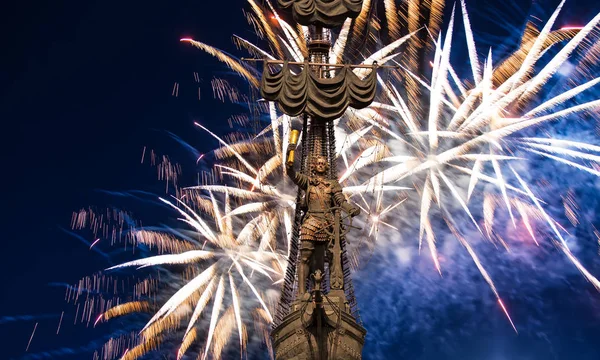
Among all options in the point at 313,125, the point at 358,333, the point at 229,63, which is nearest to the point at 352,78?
the point at 313,125

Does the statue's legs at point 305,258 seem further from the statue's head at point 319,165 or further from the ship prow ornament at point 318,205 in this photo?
the statue's head at point 319,165

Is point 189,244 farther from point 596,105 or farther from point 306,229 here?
point 596,105

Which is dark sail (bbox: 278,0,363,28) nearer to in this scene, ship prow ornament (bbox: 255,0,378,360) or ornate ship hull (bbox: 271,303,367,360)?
ship prow ornament (bbox: 255,0,378,360)

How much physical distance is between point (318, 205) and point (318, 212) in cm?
17

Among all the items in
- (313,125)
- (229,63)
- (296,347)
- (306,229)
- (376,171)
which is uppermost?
(229,63)

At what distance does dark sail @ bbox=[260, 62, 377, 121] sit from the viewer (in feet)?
101

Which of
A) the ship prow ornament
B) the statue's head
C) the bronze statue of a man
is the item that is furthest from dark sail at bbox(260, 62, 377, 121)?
the bronze statue of a man

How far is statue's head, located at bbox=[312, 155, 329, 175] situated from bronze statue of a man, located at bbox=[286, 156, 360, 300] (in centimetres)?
19

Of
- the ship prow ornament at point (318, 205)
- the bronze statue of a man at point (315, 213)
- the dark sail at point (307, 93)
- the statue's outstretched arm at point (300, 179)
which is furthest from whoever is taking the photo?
the dark sail at point (307, 93)

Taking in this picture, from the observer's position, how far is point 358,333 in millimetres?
28484

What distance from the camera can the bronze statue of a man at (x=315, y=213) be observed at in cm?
2905

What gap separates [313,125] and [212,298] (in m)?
9.70

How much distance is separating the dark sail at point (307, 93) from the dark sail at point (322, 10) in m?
1.79

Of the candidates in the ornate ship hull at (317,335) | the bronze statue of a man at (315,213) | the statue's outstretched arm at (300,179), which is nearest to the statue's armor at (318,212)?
the bronze statue of a man at (315,213)
